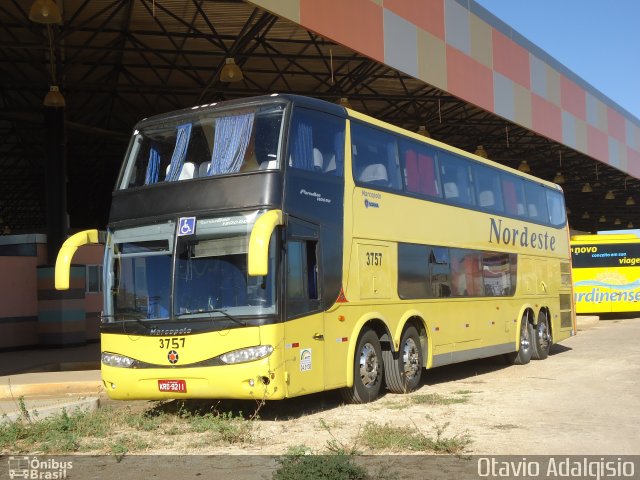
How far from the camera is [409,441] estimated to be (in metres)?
7.38

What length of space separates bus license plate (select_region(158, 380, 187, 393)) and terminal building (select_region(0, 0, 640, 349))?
744cm

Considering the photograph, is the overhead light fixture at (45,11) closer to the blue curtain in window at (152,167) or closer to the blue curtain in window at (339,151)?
the blue curtain in window at (152,167)

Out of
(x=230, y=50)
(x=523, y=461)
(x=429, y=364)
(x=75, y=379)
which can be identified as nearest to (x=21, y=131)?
(x=230, y=50)

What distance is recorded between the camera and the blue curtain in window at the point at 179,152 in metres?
9.71

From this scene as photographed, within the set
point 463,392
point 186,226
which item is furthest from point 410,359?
point 186,226

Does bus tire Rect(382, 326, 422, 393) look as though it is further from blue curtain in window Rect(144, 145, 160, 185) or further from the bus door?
A: blue curtain in window Rect(144, 145, 160, 185)

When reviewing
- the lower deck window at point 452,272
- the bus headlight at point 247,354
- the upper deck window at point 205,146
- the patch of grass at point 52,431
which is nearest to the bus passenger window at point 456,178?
the lower deck window at point 452,272

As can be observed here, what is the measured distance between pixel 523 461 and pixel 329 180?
4.56m

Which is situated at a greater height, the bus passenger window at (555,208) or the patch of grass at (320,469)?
the bus passenger window at (555,208)

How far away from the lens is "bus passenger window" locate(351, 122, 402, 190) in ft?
35.3

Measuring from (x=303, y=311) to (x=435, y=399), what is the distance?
2.53 metres

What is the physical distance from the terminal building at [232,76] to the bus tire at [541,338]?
6.89 m

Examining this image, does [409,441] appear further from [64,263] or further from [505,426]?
[64,263]

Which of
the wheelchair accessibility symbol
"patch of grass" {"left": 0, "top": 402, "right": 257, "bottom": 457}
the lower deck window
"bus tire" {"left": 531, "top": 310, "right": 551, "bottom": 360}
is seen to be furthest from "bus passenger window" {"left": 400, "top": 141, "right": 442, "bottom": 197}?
"bus tire" {"left": 531, "top": 310, "right": 551, "bottom": 360}
